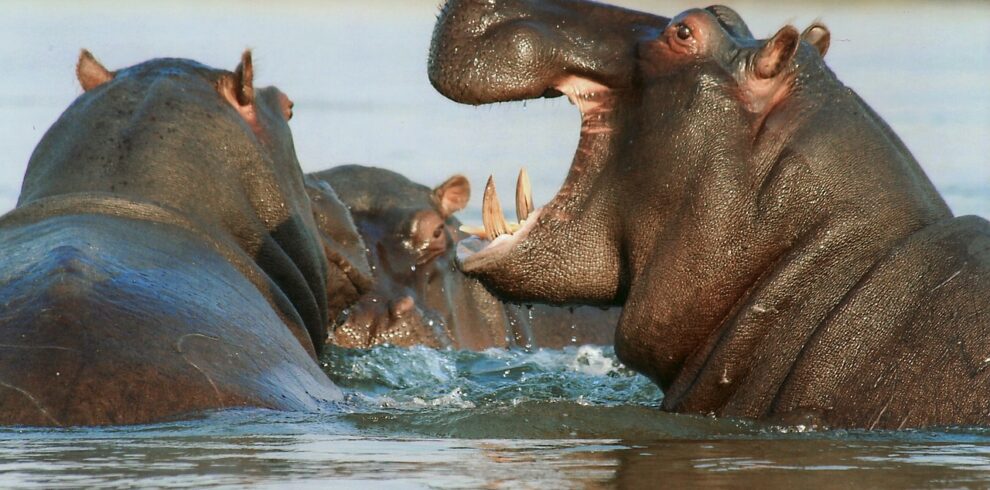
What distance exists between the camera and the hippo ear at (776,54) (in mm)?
5543

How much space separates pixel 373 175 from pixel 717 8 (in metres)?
5.61

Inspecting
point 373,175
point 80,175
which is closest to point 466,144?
point 373,175

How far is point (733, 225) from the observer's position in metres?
5.50

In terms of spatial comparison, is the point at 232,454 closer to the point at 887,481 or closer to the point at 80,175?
the point at 887,481

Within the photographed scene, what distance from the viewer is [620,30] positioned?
19.1 feet

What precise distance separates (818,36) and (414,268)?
538 cm

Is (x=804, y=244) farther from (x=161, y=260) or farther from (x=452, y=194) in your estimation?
(x=452, y=194)

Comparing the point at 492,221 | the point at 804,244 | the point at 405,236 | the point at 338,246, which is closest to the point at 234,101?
the point at 338,246

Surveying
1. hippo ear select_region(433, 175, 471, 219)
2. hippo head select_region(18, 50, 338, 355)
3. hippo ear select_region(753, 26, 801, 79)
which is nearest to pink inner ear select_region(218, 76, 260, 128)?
hippo head select_region(18, 50, 338, 355)

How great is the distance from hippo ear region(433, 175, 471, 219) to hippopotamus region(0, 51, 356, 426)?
333cm

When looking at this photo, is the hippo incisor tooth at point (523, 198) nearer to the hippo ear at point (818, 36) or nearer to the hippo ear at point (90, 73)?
the hippo ear at point (818, 36)

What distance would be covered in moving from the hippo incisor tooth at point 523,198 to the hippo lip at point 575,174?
136 millimetres

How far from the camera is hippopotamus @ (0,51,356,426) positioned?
5.05 m

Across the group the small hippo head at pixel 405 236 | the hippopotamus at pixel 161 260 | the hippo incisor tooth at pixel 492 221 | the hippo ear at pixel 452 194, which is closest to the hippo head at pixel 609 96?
the hippo incisor tooth at pixel 492 221
